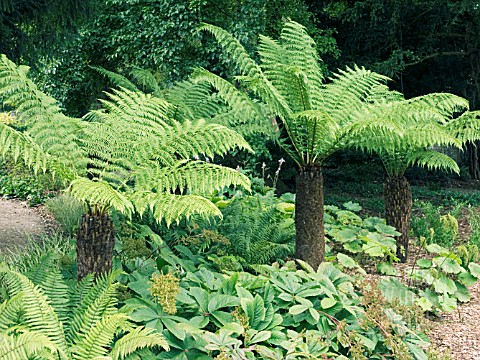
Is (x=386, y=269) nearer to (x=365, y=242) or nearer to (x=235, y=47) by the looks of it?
(x=365, y=242)

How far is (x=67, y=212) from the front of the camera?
5.88 meters

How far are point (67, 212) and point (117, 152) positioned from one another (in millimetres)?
2854

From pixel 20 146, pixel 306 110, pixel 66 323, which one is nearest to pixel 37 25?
pixel 20 146

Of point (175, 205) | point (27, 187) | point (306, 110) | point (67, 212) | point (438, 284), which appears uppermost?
point (306, 110)

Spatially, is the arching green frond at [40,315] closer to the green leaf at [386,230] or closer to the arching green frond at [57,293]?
the arching green frond at [57,293]

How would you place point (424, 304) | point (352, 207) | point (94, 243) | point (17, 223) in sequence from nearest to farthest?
1. point (94, 243)
2. point (424, 304)
3. point (352, 207)
4. point (17, 223)

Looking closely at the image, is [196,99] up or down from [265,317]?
up

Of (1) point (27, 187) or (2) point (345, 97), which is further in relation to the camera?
(1) point (27, 187)

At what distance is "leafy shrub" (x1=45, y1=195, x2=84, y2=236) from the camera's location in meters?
5.64

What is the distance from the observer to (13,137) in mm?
2830

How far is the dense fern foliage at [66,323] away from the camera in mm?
2316

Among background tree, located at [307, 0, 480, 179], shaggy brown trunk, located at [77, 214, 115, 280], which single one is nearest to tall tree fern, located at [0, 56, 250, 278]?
shaggy brown trunk, located at [77, 214, 115, 280]

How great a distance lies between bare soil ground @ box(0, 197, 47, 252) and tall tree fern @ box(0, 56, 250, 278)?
212 centimetres

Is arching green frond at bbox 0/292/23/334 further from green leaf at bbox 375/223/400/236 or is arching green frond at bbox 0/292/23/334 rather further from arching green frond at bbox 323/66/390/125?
green leaf at bbox 375/223/400/236
